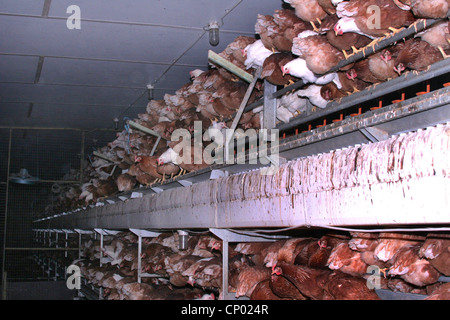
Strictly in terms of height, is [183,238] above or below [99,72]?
below

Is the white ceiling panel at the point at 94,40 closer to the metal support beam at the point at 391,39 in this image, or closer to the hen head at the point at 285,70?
the hen head at the point at 285,70

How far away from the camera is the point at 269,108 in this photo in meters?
3.48

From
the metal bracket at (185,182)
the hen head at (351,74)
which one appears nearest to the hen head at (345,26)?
the hen head at (351,74)

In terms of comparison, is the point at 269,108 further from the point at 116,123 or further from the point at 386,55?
the point at 116,123

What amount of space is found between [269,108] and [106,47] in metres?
2.24

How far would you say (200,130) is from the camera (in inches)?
201

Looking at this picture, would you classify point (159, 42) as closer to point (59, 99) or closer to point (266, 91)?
point (266, 91)

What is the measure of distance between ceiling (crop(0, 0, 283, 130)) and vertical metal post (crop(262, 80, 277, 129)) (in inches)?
32.8

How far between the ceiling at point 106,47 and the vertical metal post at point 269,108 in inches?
32.8

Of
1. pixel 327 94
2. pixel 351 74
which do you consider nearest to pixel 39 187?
Answer: pixel 327 94

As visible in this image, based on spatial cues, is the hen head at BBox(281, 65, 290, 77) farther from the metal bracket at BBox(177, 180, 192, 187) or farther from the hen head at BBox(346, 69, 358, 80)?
the metal bracket at BBox(177, 180, 192, 187)

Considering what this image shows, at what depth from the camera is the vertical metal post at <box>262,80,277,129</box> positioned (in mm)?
3410
